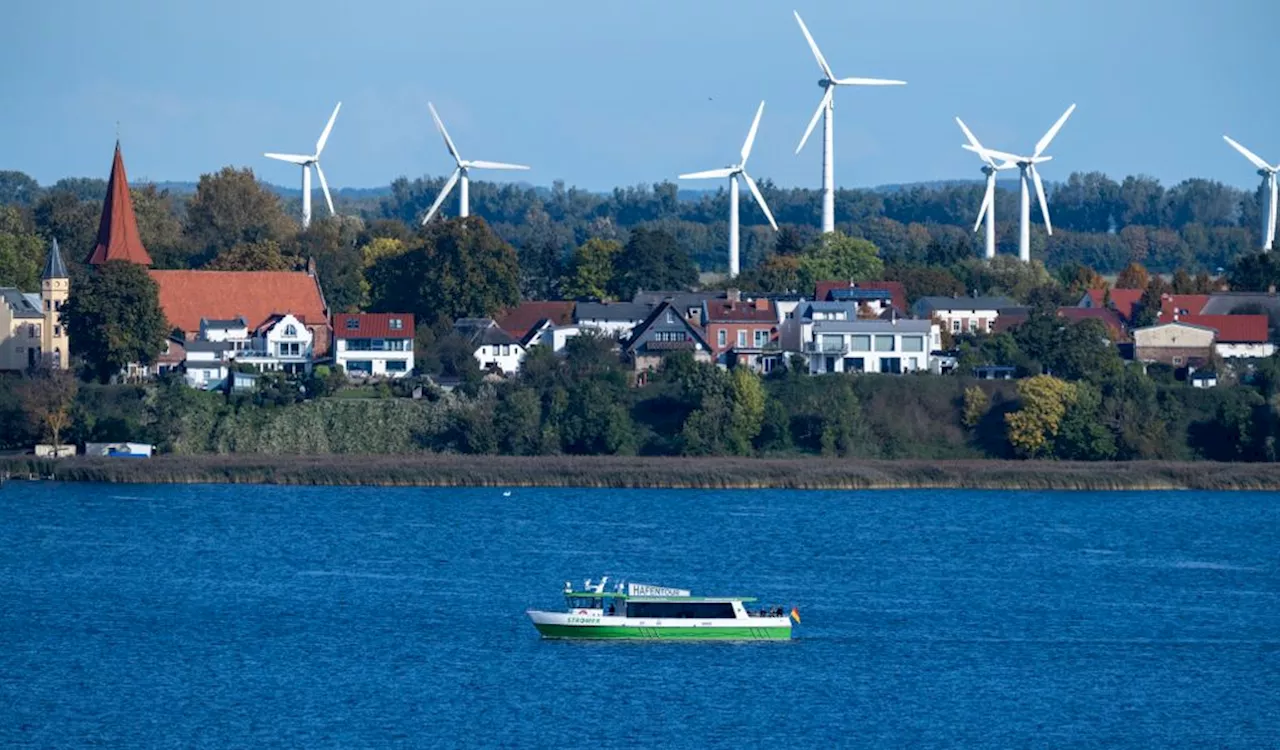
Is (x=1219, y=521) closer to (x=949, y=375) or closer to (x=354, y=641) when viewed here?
(x=949, y=375)

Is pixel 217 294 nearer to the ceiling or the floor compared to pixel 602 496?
nearer to the ceiling

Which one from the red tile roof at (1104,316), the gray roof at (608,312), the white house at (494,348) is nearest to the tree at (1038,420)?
the red tile roof at (1104,316)

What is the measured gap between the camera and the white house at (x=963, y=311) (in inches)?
3639

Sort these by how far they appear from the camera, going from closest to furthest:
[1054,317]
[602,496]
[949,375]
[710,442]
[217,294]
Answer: [602,496] < [710,442] < [949,375] < [1054,317] < [217,294]

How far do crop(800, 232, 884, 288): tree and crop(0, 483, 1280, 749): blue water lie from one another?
3813cm

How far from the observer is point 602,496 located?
6438cm

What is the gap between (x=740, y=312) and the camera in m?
87.8

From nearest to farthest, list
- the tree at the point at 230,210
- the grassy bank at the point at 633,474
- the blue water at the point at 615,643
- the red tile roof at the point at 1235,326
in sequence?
the blue water at the point at 615,643, the grassy bank at the point at 633,474, the red tile roof at the point at 1235,326, the tree at the point at 230,210

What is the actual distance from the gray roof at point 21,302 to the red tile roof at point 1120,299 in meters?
43.1

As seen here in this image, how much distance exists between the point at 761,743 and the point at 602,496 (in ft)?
100

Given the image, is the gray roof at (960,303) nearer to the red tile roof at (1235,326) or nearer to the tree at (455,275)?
the red tile roof at (1235,326)

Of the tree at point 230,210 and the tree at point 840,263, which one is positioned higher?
the tree at point 230,210

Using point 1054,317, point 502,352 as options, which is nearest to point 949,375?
point 1054,317

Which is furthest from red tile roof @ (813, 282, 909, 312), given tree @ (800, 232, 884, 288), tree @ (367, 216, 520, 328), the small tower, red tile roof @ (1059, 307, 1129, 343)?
the small tower
